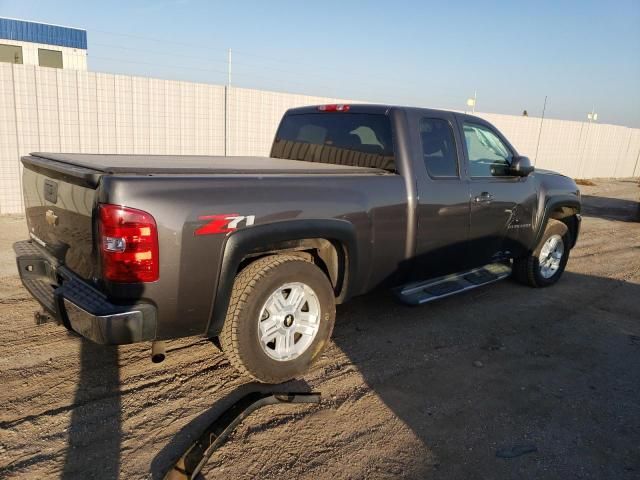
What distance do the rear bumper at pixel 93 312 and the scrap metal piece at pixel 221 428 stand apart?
0.62 m

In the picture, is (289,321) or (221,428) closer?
(221,428)

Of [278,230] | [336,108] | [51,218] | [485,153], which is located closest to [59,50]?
[336,108]

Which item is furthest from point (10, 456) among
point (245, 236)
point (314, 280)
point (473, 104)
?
point (473, 104)

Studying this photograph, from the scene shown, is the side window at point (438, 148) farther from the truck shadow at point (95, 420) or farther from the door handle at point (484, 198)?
the truck shadow at point (95, 420)

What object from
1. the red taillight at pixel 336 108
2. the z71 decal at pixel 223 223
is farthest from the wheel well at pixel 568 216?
the z71 decal at pixel 223 223

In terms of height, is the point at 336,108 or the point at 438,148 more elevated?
the point at 336,108

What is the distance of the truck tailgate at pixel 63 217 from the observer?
8.79 ft

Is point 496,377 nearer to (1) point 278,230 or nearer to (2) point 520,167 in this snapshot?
(1) point 278,230

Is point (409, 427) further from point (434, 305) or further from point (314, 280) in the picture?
point (434, 305)

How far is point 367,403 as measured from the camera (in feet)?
10.1

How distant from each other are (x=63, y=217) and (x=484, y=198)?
347cm

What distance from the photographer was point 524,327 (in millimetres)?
4504

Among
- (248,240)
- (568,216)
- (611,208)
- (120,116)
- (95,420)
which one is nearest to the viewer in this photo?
(95,420)

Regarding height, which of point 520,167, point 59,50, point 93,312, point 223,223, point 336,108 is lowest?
point 93,312
